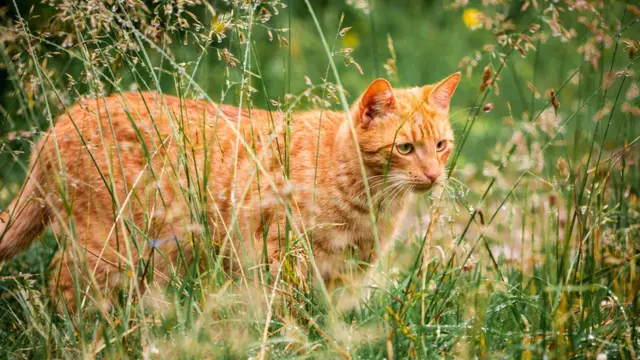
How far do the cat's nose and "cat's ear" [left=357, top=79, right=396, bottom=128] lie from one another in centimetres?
27

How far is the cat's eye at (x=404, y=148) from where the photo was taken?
2.72 meters

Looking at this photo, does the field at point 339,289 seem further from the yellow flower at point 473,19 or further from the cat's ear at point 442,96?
the cat's ear at point 442,96

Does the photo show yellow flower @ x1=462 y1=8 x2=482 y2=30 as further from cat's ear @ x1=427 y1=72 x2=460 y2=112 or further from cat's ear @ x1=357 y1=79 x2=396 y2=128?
cat's ear @ x1=357 y1=79 x2=396 y2=128

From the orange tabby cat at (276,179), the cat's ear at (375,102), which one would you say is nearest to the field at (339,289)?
the orange tabby cat at (276,179)

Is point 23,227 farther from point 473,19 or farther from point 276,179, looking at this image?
point 473,19

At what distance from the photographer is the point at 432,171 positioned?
2.66 metres

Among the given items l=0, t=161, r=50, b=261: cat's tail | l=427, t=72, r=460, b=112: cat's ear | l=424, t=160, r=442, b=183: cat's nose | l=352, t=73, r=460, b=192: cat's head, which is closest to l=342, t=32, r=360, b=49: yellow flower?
l=427, t=72, r=460, b=112: cat's ear

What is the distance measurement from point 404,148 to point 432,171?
0.52 ft

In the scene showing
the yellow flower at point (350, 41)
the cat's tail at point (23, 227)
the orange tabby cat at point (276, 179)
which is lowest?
the cat's tail at point (23, 227)

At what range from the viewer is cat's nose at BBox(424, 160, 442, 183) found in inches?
104

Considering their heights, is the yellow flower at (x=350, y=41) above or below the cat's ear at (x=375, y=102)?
above

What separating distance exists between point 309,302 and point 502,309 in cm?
64

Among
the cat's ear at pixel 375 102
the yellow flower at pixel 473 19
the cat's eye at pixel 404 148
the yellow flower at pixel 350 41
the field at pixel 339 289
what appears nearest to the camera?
the field at pixel 339 289

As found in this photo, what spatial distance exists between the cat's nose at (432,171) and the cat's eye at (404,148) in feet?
0.30
